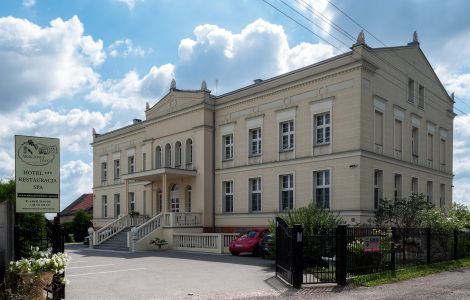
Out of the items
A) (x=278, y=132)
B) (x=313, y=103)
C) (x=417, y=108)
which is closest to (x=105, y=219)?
(x=278, y=132)

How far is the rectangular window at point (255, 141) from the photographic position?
30.3m

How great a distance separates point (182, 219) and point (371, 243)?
17437 mm

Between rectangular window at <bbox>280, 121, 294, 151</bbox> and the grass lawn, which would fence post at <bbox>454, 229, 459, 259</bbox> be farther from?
rectangular window at <bbox>280, 121, 294, 151</bbox>

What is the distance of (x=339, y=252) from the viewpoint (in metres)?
14.0

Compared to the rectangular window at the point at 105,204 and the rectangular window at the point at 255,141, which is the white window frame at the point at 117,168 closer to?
the rectangular window at the point at 105,204

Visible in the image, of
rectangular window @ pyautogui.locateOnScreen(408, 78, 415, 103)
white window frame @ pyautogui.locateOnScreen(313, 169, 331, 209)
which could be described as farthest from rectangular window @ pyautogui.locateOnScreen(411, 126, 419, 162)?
white window frame @ pyautogui.locateOnScreen(313, 169, 331, 209)

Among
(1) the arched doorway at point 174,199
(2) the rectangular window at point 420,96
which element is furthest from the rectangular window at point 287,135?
(1) the arched doorway at point 174,199

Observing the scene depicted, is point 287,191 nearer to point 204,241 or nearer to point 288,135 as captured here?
point 288,135

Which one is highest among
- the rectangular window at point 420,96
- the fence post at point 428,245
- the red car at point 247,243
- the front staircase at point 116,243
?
the rectangular window at point 420,96

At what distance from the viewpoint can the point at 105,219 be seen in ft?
146

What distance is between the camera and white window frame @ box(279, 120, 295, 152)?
2819 centimetres

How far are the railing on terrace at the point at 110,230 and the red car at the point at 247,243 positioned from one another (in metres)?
11.8

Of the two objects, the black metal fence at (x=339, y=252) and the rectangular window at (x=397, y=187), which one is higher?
the rectangular window at (x=397, y=187)

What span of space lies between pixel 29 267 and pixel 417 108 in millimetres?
25722
